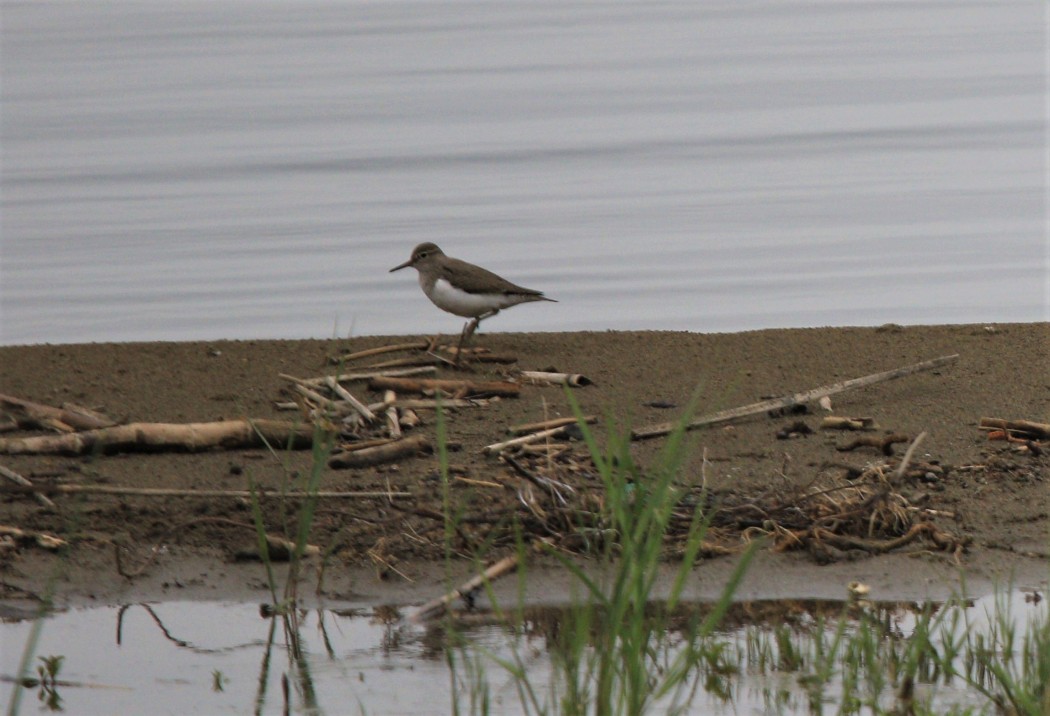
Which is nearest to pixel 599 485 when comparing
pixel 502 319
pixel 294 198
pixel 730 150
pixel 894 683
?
pixel 894 683

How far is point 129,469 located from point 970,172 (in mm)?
13255

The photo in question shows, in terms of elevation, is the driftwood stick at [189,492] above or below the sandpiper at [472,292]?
below

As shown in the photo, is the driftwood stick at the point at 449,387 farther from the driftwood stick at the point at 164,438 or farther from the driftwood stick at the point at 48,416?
the driftwood stick at the point at 48,416

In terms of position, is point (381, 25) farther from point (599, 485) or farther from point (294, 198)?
point (599, 485)

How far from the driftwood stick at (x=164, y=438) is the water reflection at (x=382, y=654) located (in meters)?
1.25

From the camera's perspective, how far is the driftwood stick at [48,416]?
20.9 ft

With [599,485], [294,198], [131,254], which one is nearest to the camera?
[599,485]

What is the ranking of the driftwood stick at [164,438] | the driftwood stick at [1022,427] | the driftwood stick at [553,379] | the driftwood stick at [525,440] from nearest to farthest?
1. the driftwood stick at [525,440]
2. the driftwood stick at [164,438]
3. the driftwood stick at [1022,427]
4. the driftwood stick at [553,379]

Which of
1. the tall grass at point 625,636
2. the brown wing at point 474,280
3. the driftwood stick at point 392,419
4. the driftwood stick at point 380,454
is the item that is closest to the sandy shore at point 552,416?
the driftwood stick at point 380,454

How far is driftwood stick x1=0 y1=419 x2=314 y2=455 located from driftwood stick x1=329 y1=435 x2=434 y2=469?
0.30 metres

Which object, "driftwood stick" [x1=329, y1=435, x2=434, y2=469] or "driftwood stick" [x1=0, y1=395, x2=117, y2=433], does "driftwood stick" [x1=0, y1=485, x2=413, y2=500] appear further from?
"driftwood stick" [x1=0, y1=395, x2=117, y2=433]

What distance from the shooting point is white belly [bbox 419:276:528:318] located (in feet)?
29.0

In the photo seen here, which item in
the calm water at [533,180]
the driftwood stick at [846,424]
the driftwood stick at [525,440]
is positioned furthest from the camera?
the calm water at [533,180]

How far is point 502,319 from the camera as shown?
11258 millimetres
